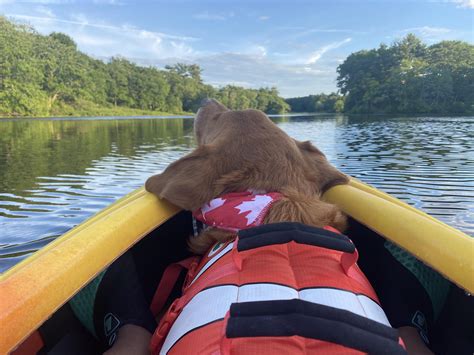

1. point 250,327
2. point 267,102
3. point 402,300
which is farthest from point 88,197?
point 267,102

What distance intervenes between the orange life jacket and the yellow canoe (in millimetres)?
327

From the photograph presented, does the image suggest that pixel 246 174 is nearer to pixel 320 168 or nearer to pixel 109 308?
pixel 320 168

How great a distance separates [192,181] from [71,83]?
61.7 m

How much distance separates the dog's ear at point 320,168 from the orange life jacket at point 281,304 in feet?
2.46

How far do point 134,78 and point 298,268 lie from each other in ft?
259

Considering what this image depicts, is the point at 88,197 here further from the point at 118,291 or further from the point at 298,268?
the point at 298,268

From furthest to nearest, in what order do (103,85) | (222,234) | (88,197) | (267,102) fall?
(267,102)
(103,85)
(88,197)
(222,234)

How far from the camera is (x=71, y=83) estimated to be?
5666 cm

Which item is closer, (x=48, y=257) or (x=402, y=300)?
(x=48, y=257)

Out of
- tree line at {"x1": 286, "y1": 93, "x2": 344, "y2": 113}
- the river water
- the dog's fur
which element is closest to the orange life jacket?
the dog's fur

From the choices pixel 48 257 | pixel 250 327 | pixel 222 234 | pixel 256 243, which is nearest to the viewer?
pixel 250 327

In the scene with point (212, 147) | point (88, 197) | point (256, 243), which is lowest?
point (88, 197)

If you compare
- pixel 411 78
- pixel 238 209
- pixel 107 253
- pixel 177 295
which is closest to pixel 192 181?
pixel 238 209

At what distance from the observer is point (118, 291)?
5.66 ft
